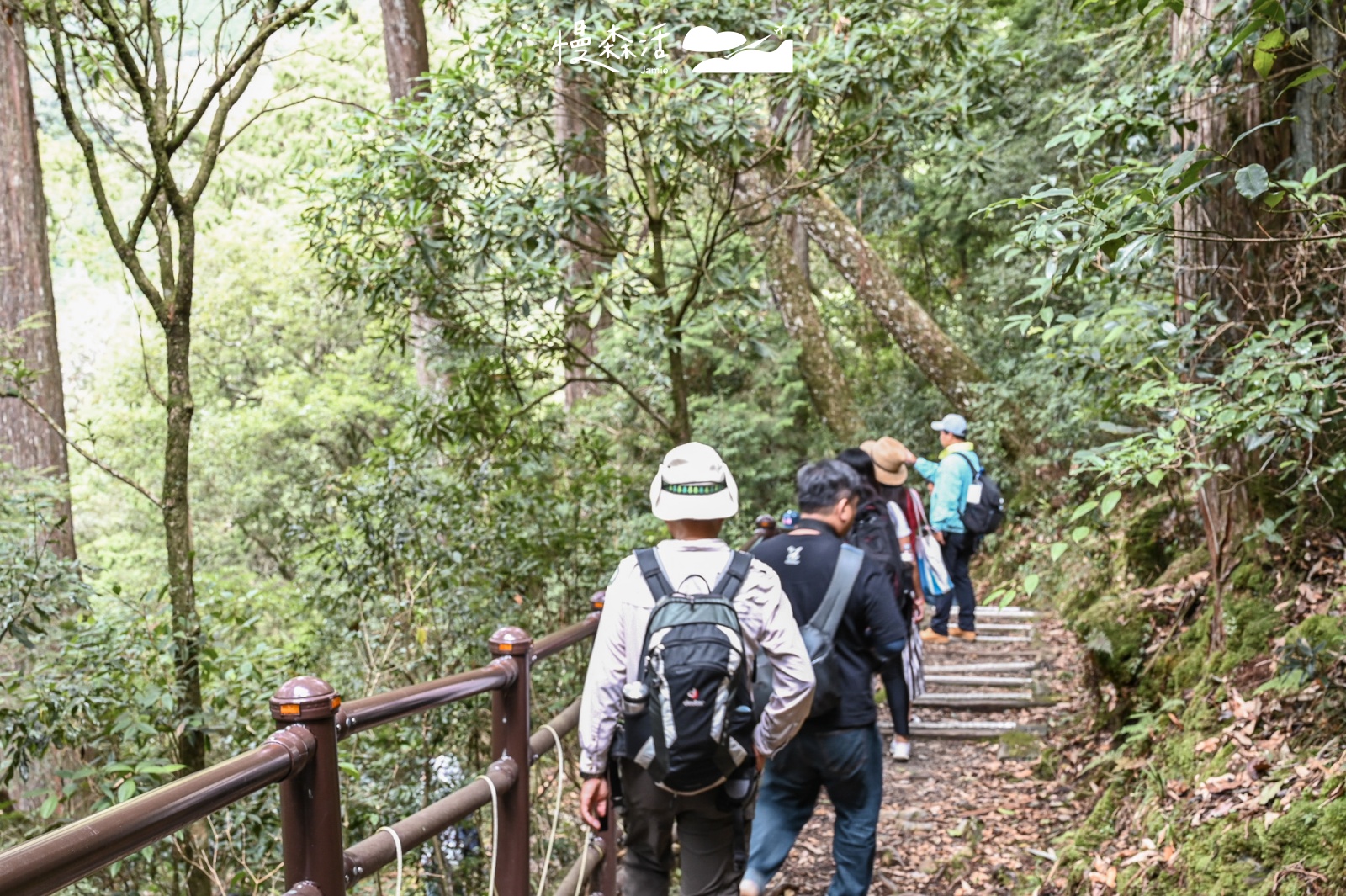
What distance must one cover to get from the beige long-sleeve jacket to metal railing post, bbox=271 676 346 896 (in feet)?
3.84

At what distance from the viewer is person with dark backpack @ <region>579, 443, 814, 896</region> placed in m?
2.93

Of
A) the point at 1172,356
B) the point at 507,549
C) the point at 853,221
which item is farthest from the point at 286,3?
the point at 853,221

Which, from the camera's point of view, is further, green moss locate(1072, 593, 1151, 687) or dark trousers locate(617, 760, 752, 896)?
green moss locate(1072, 593, 1151, 687)

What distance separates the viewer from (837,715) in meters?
4.02

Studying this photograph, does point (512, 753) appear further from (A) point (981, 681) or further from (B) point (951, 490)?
(B) point (951, 490)

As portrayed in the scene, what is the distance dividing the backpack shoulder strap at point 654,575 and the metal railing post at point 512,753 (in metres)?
0.48

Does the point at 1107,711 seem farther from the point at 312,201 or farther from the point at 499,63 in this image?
the point at 312,201

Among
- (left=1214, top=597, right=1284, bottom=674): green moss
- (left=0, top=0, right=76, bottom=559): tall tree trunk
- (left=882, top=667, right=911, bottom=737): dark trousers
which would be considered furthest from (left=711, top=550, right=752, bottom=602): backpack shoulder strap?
(left=0, top=0, right=76, bottom=559): tall tree trunk

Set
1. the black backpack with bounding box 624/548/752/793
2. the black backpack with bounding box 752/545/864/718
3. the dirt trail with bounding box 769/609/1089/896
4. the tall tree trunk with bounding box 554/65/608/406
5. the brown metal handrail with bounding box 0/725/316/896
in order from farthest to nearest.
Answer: the tall tree trunk with bounding box 554/65/608/406 → the dirt trail with bounding box 769/609/1089/896 → the black backpack with bounding box 752/545/864/718 → the black backpack with bounding box 624/548/752/793 → the brown metal handrail with bounding box 0/725/316/896

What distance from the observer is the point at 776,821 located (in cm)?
430

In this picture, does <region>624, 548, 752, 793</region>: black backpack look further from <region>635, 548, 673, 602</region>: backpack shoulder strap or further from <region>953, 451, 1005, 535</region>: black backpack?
<region>953, 451, 1005, 535</region>: black backpack

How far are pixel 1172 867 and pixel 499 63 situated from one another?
4877 mm

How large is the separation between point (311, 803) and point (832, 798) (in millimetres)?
2555

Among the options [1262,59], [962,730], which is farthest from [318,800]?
[962,730]
